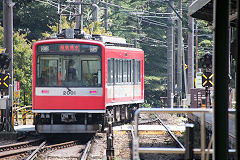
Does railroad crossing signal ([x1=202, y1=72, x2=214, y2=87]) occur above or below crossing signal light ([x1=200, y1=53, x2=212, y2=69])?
below

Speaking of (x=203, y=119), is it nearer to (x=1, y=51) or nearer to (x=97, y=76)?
(x=97, y=76)

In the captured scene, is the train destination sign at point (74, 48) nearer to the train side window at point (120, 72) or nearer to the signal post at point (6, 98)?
the signal post at point (6, 98)

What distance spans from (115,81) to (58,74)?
2.87 m

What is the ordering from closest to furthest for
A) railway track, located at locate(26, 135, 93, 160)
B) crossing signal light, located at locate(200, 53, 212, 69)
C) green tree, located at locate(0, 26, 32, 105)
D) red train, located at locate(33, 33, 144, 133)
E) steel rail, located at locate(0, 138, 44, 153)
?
railway track, located at locate(26, 135, 93, 160) < steel rail, located at locate(0, 138, 44, 153) < red train, located at locate(33, 33, 144, 133) < crossing signal light, located at locate(200, 53, 212, 69) < green tree, located at locate(0, 26, 32, 105)

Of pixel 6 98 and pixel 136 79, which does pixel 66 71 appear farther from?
pixel 136 79

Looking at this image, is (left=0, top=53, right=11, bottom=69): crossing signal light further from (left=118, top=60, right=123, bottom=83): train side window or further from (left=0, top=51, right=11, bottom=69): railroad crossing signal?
(left=118, top=60, right=123, bottom=83): train side window

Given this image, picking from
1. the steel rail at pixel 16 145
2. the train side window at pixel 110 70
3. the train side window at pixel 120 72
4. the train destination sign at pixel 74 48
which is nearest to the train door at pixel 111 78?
the train side window at pixel 110 70

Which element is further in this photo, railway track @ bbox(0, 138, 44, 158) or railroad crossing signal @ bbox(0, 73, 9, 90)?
railroad crossing signal @ bbox(0, 73, 9, 90)

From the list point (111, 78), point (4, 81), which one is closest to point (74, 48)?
point (111, 78)

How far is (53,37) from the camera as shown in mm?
18438

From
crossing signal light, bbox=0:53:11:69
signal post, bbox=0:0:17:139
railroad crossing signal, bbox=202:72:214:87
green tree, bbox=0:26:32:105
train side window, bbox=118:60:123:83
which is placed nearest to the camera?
signal post, bbox=0:0:17:139

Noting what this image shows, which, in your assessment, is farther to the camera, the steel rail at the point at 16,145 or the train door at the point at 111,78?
the train door at the point at 111,78

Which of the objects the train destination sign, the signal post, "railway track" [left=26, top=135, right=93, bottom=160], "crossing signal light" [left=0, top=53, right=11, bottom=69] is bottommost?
"railway track" [left=26, top=135, right=93, bottom=160]

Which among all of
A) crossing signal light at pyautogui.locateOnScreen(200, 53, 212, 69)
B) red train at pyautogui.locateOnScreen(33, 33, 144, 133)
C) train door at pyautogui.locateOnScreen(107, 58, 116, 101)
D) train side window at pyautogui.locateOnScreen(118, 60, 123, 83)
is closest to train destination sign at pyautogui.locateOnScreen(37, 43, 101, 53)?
red train at pyautogui.locateOnScreen(33, 33, 144, 133)
